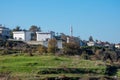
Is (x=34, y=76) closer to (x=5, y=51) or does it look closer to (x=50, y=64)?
(x=50, y=64)

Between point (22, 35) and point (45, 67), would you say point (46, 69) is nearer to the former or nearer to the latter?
point (45, 67)

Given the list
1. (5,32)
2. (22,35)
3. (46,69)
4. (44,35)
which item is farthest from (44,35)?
(46,69)

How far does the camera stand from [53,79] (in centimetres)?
2456

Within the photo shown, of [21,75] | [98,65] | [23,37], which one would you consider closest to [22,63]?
[21,75]

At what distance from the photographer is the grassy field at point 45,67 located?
2675 centimetres

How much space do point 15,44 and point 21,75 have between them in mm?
26856

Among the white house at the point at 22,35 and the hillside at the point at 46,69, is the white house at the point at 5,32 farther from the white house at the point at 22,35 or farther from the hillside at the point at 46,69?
the hillside at the point at 46,69

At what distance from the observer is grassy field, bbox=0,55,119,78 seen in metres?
26.8

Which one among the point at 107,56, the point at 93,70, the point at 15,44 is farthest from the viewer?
the point at 15,44

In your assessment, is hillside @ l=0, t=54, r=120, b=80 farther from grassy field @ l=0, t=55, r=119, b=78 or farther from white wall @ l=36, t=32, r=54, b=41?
white wall @ l=36, t=32, r=54, b=41

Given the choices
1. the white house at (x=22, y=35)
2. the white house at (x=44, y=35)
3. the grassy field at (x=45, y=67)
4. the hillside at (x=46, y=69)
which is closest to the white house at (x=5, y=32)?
the white house at (x=22, y=35)

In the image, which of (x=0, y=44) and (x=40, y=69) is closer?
(x=40, y=69)

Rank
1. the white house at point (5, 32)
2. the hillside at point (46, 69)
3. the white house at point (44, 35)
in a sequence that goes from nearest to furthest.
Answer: the hillside at point (46, 69) < the white house at point (5, 32) < the white house at point (44, 35)

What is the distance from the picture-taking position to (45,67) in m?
27.9
